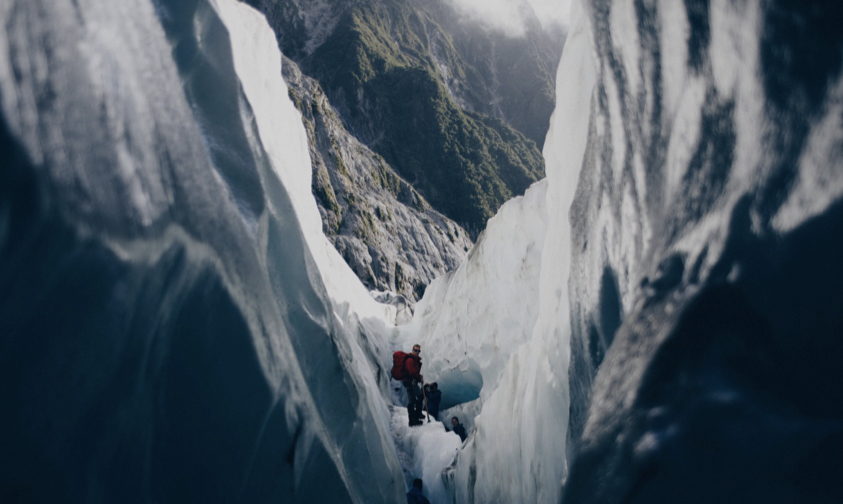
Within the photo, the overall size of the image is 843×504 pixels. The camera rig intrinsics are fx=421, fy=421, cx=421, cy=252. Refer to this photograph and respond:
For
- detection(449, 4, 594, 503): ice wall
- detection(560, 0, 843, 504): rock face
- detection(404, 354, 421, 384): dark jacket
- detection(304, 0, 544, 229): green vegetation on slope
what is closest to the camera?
detection(560, 0, 843, 504): rock face

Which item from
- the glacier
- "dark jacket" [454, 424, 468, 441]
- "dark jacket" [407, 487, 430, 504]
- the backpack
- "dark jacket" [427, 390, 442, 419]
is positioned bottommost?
"dark jacket" [407, 487, 430, 504]

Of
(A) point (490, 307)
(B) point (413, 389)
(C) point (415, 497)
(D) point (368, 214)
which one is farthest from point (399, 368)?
(D) point (368, 214)

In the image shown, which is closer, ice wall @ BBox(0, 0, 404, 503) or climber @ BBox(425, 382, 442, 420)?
ice wall @ BBox(0, 0, 404, 503)

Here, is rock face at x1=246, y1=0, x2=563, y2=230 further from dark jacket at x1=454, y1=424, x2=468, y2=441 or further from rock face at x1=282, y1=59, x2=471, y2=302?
dark jacket at x1=454, y1=424, x2=468, y2=441

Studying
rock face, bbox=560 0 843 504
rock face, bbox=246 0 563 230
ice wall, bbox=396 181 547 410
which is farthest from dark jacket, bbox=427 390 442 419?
rock face, bbox=246 0 563 230

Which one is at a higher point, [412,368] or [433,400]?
[412,368]

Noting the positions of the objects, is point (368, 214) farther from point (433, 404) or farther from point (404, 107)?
point (404, 107)

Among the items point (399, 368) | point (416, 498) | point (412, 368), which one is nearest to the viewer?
point (416, 498)

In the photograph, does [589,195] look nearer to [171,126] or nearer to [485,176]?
[171,126]
